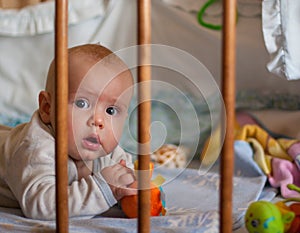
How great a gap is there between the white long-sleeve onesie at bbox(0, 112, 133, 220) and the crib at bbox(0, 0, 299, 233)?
162 millimetres

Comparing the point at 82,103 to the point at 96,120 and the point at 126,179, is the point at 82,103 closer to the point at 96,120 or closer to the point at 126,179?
the point at 96,120

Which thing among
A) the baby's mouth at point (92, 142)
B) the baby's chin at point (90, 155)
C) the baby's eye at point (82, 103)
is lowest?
the baby's chin at point (90, 155)

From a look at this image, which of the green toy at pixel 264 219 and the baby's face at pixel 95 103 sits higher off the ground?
the baby's face at pixel 95 103

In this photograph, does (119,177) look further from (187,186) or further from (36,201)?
(187,186)

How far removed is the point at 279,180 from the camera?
4.50ft

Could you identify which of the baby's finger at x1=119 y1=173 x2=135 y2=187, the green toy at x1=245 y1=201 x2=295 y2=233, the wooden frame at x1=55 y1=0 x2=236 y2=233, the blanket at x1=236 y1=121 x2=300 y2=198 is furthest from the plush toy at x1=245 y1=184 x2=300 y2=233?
the blanket at x1=236 y1=121 x2=300 y2=198

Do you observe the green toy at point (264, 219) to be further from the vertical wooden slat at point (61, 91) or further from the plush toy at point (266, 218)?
the vertical wooden slat at point (61, 91)

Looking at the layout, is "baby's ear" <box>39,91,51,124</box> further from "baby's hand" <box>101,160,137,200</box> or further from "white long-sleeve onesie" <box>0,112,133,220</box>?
"baby's hand" <box>101,160,137,200</box>

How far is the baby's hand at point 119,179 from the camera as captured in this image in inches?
41.6

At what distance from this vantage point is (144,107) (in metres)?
0.85

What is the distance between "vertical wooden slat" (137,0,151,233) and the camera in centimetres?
84

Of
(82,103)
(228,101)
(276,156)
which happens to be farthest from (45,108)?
(276,156)

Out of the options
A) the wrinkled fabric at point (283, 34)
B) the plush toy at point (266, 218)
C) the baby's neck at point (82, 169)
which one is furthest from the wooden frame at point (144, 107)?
the wrinkled fabric at point (283, 34)

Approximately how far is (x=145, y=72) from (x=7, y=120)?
3.06ft
